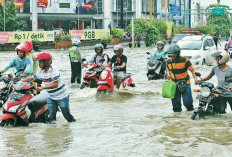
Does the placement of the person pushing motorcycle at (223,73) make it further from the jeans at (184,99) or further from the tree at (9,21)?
the tree at (9,21)

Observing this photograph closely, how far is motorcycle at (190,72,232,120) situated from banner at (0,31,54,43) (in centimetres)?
3443

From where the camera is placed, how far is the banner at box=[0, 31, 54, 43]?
4325 centimetres

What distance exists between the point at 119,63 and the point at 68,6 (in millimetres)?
69710

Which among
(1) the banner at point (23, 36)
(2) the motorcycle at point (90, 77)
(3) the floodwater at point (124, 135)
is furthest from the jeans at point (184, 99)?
(1) the banner at point (23, 36)

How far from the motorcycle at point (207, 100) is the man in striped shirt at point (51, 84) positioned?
2421 mm

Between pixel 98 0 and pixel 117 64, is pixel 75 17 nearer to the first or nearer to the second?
pixel 98 0

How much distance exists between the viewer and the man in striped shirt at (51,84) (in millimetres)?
9227

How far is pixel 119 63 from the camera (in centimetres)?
1495

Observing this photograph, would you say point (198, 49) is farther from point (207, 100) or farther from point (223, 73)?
point (207, 100)

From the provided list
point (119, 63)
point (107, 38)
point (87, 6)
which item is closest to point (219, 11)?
point (87, 6)

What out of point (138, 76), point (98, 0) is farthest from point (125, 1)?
point (138, 76)

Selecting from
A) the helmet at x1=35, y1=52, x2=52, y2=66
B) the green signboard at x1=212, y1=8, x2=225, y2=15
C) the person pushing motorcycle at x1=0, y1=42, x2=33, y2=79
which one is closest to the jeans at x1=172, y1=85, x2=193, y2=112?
the helmet at x1=35, y1=52, x2=52, y2=66

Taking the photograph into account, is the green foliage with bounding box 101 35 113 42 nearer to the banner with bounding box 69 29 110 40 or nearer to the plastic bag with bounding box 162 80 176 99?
the banner with bounding box 69 29 110 40

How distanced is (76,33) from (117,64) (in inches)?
1410
